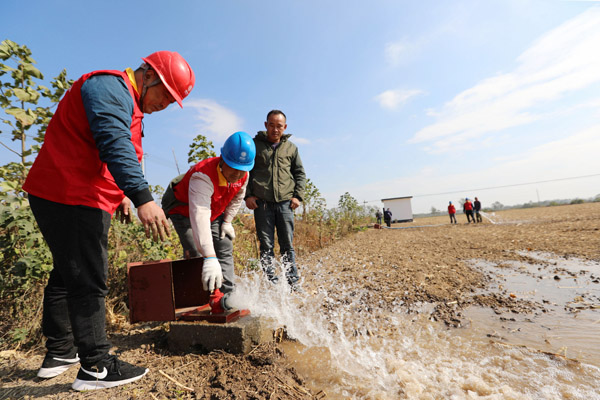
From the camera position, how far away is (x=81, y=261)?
5.26 feet

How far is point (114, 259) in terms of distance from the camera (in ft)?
9.89

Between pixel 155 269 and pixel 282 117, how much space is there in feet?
7.52

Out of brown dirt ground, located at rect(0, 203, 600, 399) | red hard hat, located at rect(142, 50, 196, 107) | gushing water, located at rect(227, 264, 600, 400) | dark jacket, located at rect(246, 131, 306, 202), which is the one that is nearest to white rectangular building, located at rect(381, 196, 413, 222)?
brown dirt ground, located at rect(0, 203, 600, 399)

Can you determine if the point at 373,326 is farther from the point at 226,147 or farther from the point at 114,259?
the point at 114,259

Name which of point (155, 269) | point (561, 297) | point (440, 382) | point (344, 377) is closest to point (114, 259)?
point (155, 269)

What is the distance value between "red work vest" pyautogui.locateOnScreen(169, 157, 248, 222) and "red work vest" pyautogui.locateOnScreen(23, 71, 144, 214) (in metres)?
0.83

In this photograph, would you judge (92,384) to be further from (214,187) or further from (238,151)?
(238,151)

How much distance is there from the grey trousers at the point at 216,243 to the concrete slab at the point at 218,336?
0.57 m

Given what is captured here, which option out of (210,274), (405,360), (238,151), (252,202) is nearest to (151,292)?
(210,274)

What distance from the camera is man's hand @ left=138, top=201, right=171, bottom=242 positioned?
1.52 metres

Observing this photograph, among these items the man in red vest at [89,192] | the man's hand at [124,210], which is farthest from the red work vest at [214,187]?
the man in red vest at [89,192]

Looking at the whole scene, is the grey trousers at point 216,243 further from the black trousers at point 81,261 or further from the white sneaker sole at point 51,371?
the white sneaker sole at point 51,371

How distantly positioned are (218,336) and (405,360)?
1294 mm

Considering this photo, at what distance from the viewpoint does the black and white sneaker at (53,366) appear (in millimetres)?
1822
